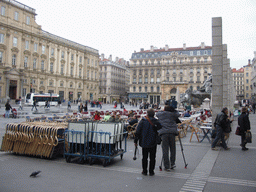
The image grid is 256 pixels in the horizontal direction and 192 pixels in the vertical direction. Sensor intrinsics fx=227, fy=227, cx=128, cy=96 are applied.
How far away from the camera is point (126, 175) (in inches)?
218

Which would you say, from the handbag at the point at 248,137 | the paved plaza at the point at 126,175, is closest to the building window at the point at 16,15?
the paved plaza at the point at 126,175

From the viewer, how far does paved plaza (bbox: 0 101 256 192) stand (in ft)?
15.5

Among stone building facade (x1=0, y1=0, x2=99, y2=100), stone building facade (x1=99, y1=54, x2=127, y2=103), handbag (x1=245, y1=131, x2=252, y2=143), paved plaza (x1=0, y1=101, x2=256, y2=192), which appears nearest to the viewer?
paved plaza (x1=0, y1=101, x2=256, y2=192)

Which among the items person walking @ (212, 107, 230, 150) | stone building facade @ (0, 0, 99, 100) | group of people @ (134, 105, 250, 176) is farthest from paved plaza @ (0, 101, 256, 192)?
stone building facade @ (0, 0, 99, 100)

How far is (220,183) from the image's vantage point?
499 cm

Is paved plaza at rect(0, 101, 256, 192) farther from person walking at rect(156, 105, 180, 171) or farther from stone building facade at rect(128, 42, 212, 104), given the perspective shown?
stone building facade at rect(128, 42, 212, 104)

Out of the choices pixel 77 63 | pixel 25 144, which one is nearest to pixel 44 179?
pixel 25 144

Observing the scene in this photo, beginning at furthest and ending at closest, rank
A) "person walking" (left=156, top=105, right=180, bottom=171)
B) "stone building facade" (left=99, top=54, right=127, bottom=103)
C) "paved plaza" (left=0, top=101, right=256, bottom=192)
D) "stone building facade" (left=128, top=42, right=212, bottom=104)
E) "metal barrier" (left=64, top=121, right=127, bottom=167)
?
"stone building facade" (left=99, top=54, right=127, bottom=103) < "stone building facade" (left=128, top=42, right=212, bottom=104) < "metal barrier" (left=64, top=121, right=127, bottom=167) < "person walking" (left=156, top=105, right=180, bottom=171) < "paved plaza" (left=0, top=101, right=256, bottom=192)

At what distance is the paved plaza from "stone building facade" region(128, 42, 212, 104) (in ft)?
240

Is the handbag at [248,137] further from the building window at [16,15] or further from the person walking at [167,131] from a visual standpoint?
the building window at [16,15]

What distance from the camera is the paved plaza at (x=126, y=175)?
4738mm

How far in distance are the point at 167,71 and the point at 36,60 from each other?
4769 cm

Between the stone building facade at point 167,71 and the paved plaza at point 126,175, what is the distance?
7308 cm

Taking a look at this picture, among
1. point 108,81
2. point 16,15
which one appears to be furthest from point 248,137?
point 108,81
